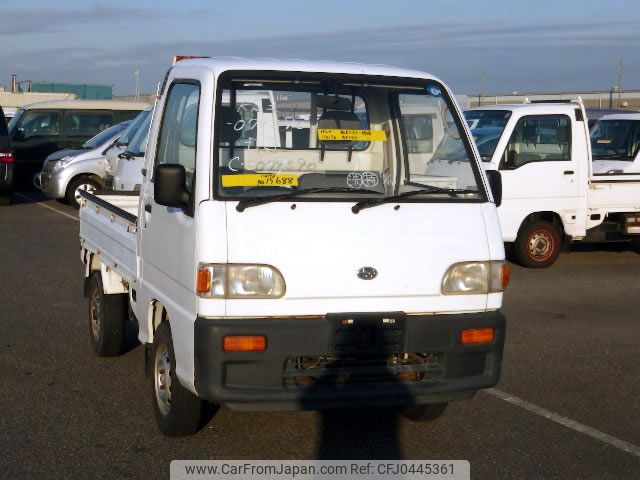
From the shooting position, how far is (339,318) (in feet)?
17.3

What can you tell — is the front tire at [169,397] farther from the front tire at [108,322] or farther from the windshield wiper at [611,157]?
the windshield wiper at [611,157]

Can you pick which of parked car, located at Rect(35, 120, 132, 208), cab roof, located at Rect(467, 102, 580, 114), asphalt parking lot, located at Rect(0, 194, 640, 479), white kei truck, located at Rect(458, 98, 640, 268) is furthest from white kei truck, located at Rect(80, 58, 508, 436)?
parked car, located at Rect(35, 120, 132, 208)

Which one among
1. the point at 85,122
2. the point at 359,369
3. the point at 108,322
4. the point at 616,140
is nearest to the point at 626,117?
the point at 616,140

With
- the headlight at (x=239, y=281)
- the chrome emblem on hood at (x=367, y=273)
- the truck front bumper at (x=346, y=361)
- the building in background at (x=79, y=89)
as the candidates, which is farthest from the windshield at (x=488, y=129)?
the building in background at (x=79, y=89)

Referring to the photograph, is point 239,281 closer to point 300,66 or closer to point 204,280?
point 204,280

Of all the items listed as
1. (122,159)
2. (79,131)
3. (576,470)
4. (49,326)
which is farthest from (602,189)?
(79,131)

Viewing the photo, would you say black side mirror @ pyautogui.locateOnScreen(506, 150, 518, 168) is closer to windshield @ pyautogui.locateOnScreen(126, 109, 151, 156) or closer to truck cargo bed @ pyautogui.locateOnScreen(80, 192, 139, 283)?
windshield @ pyautogui.locateOnScreen(126, 109, 151, 156)

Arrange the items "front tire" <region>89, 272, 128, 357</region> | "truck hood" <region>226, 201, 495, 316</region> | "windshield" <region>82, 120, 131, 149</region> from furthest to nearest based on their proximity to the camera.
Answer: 1. "windshield" <region>82, 120, 131, 149</region>
2. "front tire" <region>89, 272, 128, 357</region>
3. "truck hood" <region>226, 201, 495, 316</region>

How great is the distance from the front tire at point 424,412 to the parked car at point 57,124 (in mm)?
17217

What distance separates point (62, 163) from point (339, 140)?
555 inches

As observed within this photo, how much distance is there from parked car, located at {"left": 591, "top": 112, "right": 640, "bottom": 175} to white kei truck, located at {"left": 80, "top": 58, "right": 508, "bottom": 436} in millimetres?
9342

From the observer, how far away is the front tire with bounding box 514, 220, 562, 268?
43.0 ft

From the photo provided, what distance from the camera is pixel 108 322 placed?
7.67m

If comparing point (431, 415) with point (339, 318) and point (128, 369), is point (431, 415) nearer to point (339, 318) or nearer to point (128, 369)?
point (339, 318)
